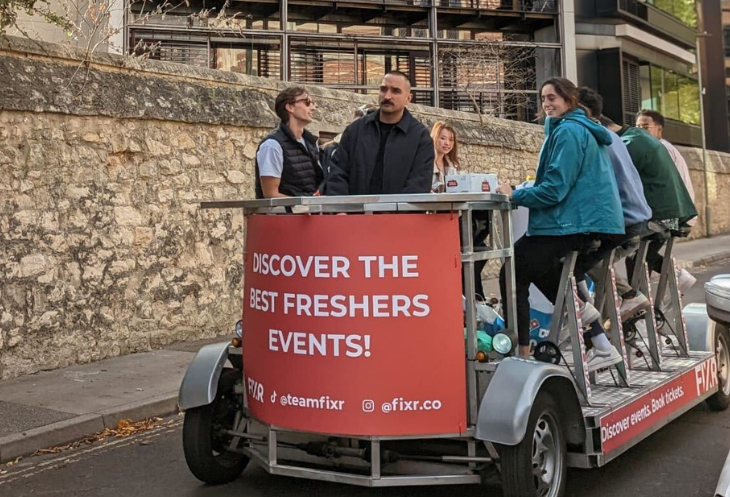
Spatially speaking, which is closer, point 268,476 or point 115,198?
point 268,476

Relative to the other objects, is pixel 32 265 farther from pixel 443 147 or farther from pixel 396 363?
pixel 396 363

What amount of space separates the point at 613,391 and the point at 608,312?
27.3 inches

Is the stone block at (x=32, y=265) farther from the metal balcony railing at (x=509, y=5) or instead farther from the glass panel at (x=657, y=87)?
the glass panel at (x=657, y=87)

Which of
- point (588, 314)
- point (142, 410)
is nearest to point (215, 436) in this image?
point (142, 410)

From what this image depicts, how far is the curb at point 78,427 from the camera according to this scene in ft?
17.7

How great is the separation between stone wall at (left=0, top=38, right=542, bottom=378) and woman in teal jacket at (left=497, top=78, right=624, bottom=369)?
4598 millimetres

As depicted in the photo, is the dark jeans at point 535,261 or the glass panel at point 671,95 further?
the glass panel at point 671,95

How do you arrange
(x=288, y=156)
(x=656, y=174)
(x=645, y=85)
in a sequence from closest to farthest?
(x=288, y=156), (x=656, y=174), (x=645, y=85)

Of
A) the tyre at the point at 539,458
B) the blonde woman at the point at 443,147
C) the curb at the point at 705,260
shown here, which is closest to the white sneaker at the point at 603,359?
the tyre at the point at 539,458

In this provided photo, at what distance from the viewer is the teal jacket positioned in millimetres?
4629

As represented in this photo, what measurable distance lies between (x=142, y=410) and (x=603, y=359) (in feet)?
11.1

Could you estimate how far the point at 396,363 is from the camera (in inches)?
146

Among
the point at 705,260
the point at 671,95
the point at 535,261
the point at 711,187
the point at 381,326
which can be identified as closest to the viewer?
the point at 381,326

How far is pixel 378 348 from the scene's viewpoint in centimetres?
370
